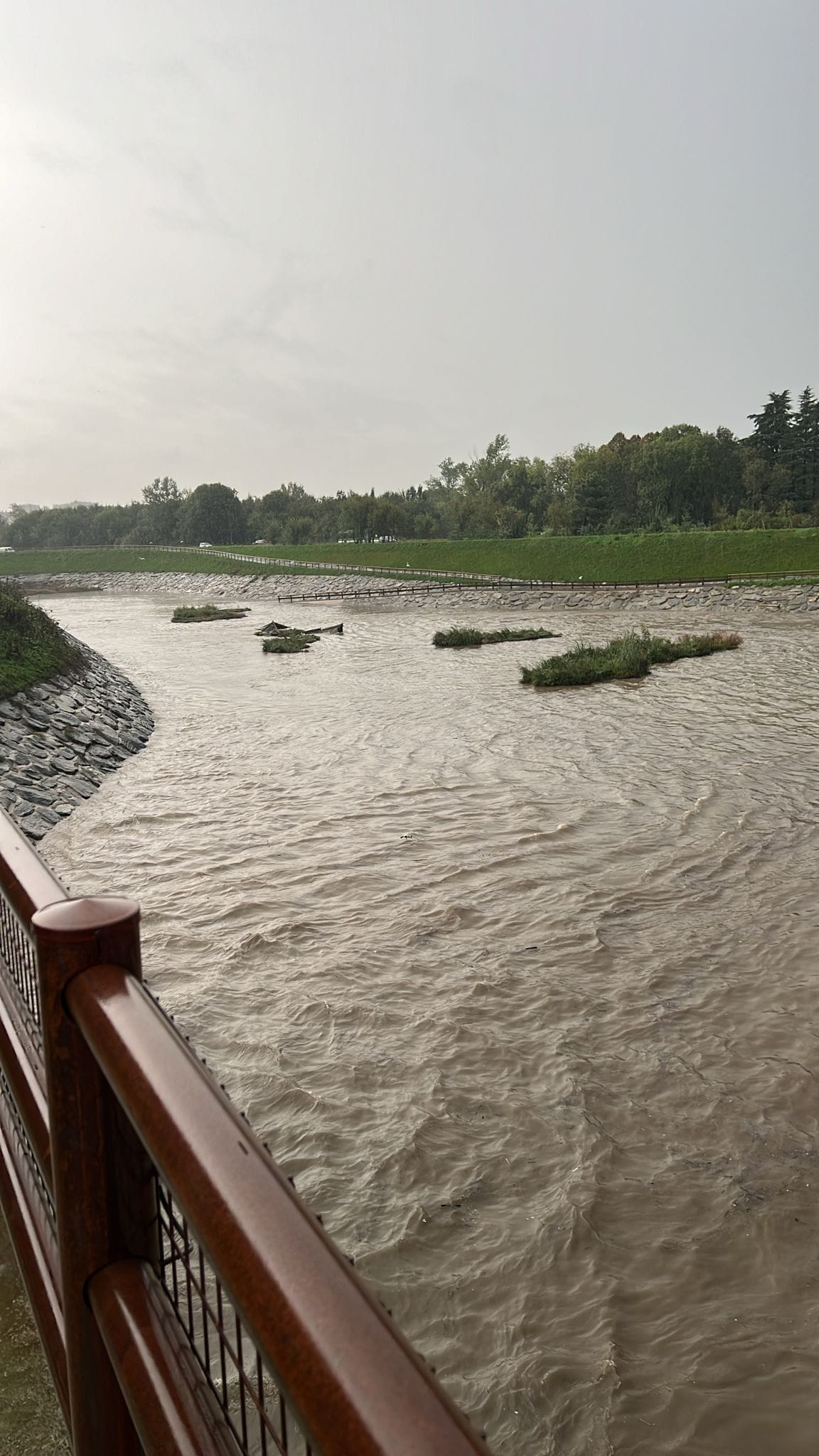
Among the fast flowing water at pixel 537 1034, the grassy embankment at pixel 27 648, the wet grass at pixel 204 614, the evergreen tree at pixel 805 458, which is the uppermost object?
the evergreen tree at pixel 805 458

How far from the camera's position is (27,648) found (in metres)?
20.3

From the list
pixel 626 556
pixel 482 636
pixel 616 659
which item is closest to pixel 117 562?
pixel 626 556

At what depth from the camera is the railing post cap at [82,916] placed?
6.05 ft

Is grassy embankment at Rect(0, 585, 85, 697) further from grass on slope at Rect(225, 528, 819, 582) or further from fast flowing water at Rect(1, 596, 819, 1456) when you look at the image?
grass on slope at Rect(225, 528, 819, 582)

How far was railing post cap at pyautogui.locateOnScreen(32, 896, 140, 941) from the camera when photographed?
1.84 meters

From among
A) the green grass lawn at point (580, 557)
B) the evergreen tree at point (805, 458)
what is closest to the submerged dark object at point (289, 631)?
the green grass lawn at point (580, 557)

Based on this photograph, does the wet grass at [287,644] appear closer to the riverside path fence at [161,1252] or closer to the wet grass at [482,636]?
the wet grass at [482,636]

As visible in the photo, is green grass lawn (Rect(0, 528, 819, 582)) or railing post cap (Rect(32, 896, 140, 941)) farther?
green grass lawn (Rect(0, 528, 819, 582))

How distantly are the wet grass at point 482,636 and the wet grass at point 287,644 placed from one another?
5.25 m

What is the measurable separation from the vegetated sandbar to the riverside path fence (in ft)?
78.8

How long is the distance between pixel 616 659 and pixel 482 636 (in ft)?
35.0

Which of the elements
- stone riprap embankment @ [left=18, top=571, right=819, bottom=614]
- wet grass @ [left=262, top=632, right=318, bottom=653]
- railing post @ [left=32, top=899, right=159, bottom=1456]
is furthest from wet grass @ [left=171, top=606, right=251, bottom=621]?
railing post @ [left=32, top=899, right=159, bottom=1456]

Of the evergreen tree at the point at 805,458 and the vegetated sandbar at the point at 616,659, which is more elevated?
the evergreen tree at the point at 805,458

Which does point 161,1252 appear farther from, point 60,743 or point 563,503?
point 563,503
